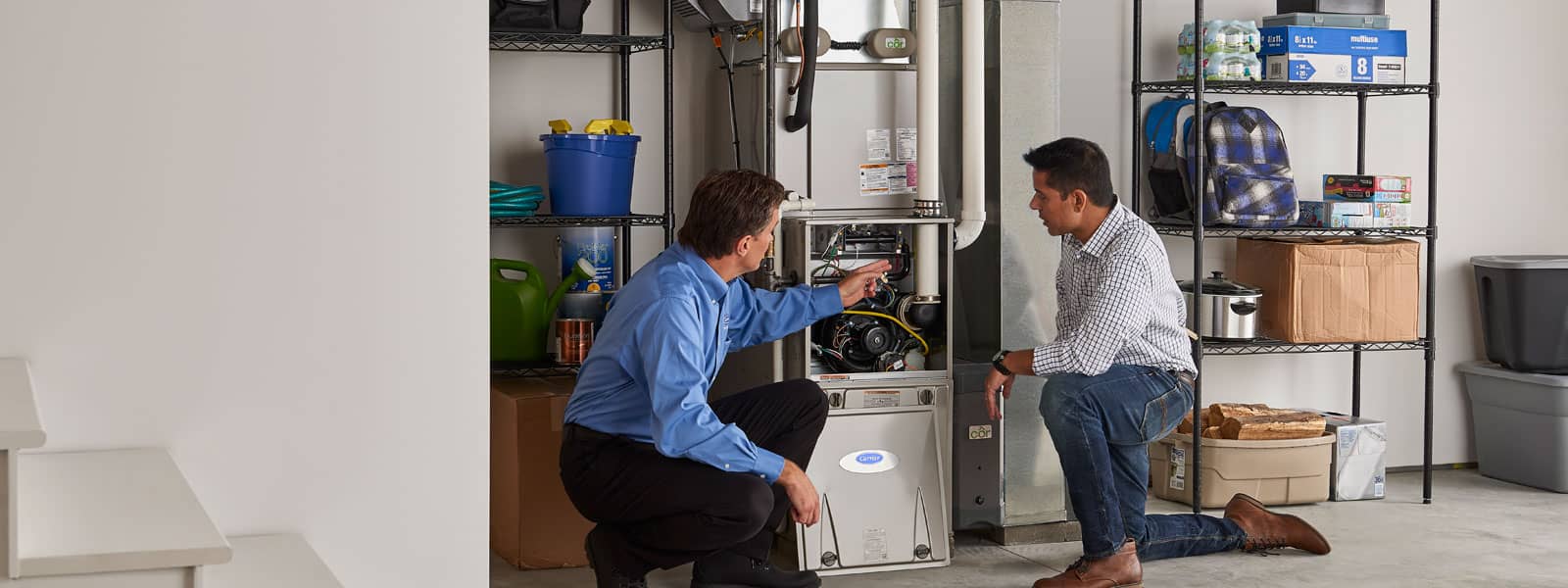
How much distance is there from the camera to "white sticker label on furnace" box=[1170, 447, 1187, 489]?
4.90 metres

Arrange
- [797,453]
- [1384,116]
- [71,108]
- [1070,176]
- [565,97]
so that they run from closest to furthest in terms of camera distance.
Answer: [71,108]
[797,453]
[1070,176]
[565,97]
[1384,116]

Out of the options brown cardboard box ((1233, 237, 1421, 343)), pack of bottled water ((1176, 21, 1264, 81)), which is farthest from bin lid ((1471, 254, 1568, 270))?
pack of bottled water ((1176, 21, 1264, 81))

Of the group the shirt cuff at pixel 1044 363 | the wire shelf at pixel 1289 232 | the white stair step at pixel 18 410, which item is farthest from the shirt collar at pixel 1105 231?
the white stair step at pixel 18 410

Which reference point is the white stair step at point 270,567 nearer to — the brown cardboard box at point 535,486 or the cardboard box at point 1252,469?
the brown cardboard box at point 535,486

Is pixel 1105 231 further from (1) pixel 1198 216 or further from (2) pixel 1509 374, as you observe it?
(2) pixel 1509 374

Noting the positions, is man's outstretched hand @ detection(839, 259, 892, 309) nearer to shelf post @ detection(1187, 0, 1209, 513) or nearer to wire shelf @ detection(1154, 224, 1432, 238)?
shelf post @ detection(1187, 0, 1209, 513)

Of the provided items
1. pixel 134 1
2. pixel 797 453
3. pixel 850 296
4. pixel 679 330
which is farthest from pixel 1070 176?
pixel 134 1

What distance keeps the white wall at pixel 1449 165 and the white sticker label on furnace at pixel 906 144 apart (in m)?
1.60

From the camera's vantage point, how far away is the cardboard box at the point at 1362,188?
16.4 feet

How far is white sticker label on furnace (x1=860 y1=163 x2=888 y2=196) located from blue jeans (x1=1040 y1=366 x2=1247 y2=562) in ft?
2.38

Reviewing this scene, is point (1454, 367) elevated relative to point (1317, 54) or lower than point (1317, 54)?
lower

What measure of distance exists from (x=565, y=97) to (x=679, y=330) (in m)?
1.79

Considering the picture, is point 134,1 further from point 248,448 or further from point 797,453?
point 797,453

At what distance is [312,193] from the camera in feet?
7.43
